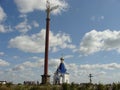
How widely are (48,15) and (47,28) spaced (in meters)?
4.58

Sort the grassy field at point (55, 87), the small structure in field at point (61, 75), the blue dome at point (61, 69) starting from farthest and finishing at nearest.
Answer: the blue dome at point (61, 69) → the small structure in field at point (61, 75) → the grassy field at point (55, 87)

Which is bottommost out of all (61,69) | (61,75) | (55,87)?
(55,87)

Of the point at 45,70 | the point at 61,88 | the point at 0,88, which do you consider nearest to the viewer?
the point at 0,88

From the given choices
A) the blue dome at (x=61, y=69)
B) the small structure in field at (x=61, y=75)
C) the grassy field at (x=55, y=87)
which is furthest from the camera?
the blue dome at (x=61, y=69)

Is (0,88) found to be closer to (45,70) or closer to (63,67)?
(45,70)

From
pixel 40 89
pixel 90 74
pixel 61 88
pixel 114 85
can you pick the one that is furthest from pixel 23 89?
pixel 90 74

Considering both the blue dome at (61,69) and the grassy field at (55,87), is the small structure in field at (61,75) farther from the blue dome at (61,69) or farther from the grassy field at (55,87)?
the grassy field at (55,87)

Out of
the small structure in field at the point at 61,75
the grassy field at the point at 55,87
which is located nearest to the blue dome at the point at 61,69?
the small structure in field at the point at 61,75

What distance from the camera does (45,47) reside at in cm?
7688

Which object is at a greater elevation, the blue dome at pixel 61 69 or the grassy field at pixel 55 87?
the blue dome at pixel 61 69

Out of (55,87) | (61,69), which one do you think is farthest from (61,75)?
(55,87)

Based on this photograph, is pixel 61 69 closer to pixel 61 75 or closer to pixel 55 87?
pixel 61 75

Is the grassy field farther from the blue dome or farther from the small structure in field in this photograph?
the blue dome

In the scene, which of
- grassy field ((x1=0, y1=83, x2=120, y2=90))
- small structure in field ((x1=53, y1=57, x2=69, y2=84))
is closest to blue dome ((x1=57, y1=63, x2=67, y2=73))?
small structure in field ((x1=53, y1=57, x2=69, y2=84))
